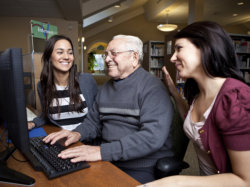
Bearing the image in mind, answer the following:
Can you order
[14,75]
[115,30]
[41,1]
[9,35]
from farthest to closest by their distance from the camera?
[115,30] < [9,35] < [41,1] < [14,75]

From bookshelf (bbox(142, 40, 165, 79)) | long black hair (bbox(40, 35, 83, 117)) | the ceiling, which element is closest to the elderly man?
long black hair (bbox(40, 35, 83, 117))

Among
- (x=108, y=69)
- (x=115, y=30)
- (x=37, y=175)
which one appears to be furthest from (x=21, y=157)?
(x=115, y=30)

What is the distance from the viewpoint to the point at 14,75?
0.58m

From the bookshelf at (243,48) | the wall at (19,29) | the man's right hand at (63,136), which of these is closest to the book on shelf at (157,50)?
the bookshelf at (243,48)

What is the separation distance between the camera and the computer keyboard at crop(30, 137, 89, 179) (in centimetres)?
73

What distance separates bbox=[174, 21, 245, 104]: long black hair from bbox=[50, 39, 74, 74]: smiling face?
1.17 m

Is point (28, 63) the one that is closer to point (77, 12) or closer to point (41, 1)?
point (41, 1)

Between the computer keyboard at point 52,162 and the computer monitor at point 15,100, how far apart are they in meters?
0.07

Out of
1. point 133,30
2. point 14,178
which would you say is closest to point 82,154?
point 14,178

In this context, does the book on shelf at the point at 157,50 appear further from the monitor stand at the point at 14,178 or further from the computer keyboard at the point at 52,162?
the monitor stand at the point at 14,178

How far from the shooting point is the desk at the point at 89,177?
676mm

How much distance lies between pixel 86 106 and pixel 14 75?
3.65 feet

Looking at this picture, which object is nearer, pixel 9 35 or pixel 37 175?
pixel 37 175

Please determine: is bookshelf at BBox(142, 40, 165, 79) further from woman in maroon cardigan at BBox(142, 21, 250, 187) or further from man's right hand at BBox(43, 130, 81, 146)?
woman in maroon cardigan at BBox(142, 21, 250, 187)
